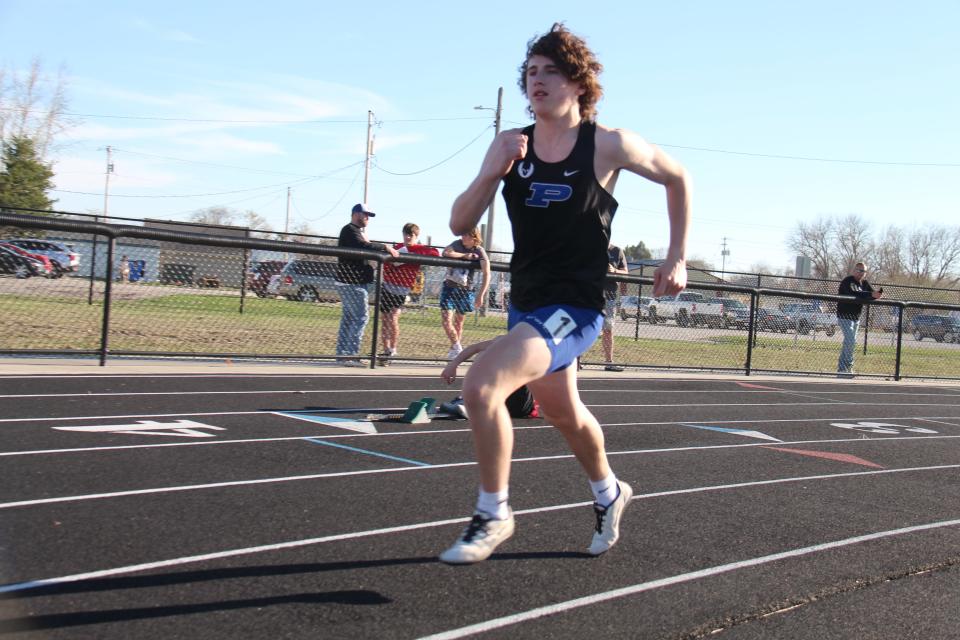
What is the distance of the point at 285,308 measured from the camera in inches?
518

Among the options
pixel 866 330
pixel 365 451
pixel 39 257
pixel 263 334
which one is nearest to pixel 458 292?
pixel 263 334

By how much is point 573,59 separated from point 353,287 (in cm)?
826

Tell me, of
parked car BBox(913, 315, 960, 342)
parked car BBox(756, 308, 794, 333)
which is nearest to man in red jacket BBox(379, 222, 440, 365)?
parked car BBox(756, 308, 794, 333)

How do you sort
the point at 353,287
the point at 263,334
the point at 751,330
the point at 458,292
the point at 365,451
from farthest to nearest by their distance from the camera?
1. the point at 751,330
2. the point at 263,334
3. the point at 458,292
4. the point at 353,287
5. the point at 365,451

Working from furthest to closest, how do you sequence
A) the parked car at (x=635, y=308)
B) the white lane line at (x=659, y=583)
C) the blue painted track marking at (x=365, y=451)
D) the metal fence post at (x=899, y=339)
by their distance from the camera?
1. the metal fence post at (x=899, y=339)
2. the parked car at (x=635, y=308)
3. the blue painted track marking at (x=365, y=451)
4. the white lane line at (x=659, y=583)

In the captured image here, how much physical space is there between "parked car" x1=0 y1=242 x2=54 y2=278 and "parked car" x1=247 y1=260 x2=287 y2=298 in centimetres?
241

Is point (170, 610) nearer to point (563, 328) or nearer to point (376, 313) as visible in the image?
point (563, 328)

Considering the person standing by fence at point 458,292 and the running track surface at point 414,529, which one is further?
the person standing by fence at point 458,292

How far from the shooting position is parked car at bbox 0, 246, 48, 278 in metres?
9.77

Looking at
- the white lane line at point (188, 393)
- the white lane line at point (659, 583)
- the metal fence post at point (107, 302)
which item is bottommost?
the white lane line at point (659, 583)

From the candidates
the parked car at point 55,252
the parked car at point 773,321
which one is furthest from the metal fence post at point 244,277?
the parked car at point 773,321

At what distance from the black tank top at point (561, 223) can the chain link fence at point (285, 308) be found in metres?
6.74

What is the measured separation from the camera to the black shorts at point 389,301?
1236 cm

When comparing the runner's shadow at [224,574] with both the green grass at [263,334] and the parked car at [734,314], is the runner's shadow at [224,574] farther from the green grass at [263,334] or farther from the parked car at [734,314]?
the parked car at [734,314]
